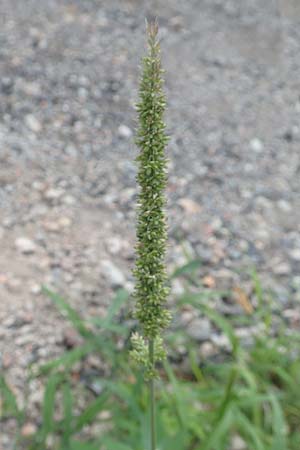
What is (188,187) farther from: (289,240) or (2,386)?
(2,386)

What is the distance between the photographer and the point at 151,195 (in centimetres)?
143

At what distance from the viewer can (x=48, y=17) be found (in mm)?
5926

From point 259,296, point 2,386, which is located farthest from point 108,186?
point 2,386

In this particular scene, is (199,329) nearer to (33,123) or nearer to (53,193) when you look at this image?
(53,193)

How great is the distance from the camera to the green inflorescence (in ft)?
4.45

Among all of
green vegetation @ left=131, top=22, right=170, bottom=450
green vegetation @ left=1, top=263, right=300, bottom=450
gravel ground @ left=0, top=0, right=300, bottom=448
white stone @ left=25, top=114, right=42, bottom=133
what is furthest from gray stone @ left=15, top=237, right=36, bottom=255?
green vegetation @ left=131, top=22, right=170, bottom=450

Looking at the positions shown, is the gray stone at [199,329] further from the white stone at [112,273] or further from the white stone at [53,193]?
the white stone at [53,193]

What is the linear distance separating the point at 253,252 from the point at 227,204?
1.60 ft

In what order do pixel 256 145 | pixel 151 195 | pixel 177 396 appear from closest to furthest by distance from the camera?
1. pixel 151 195
2. pixel 177 396
3. pixel 256 145

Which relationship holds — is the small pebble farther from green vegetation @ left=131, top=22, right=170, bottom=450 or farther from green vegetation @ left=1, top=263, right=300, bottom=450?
green vegetation @ left=131, top=22, right=170, bottom=450

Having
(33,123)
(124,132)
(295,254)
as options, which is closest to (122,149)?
(124,132)

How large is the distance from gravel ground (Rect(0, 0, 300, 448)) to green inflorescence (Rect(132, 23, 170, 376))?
6.11 feet

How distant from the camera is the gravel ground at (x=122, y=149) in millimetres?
3904

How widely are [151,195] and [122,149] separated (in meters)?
3.46
